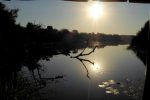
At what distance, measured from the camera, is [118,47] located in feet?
259

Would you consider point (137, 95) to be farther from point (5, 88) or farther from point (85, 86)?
point (5, 88)

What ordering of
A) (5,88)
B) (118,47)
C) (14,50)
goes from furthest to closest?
(118,47)
(14,50)
(5,88)

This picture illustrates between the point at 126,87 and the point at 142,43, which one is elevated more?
the point at 142,43

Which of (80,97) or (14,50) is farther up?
(14,50)

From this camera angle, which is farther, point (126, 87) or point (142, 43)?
point (142, 43)

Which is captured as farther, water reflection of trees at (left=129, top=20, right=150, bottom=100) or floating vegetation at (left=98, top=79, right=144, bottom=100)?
floating vegetation at (left=98, top=79, right=144, bottom=100)

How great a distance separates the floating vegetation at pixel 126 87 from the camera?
20.8 meters

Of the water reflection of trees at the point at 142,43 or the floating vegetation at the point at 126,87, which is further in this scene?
the floating vegetation at the point at 126,87

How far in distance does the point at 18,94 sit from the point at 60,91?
17.8 m

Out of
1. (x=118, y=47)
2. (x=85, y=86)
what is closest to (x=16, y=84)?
(x=85, y=86)

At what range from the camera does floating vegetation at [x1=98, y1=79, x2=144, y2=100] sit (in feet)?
68.1

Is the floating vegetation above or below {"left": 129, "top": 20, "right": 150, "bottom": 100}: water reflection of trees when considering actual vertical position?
below

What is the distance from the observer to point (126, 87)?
23172mm

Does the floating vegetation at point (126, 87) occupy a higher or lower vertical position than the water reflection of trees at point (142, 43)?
lower
